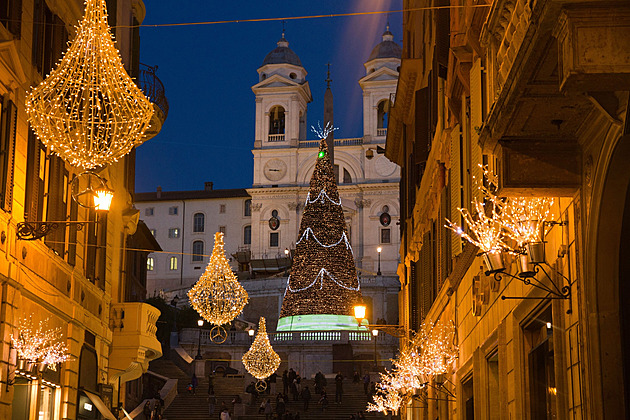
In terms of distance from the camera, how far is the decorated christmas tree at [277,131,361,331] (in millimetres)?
52562

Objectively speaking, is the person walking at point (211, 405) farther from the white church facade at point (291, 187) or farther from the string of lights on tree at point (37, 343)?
the white church facade at point (291, 187)

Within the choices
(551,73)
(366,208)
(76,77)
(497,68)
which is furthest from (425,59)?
(366,208)

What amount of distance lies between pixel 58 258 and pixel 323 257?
112 feet

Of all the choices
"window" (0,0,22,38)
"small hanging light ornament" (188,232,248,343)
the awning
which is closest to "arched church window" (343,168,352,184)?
"small hanging light ornament" (188,232,248,343)

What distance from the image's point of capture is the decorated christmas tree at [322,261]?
52.6m

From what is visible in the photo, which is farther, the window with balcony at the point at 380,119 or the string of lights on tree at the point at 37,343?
the window with balcony at the point at 380,119

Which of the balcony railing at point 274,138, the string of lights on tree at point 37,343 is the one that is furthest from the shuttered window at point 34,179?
the balcony railing at point 274,138

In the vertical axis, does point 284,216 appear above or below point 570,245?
above

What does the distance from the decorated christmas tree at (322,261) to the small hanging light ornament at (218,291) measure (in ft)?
77.6

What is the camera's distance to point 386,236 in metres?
94.2

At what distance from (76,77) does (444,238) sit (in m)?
8.04

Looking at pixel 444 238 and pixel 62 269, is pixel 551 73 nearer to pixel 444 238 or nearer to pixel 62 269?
pixel 444 238

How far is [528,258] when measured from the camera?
362 inches

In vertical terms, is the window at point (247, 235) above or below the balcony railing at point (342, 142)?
below
